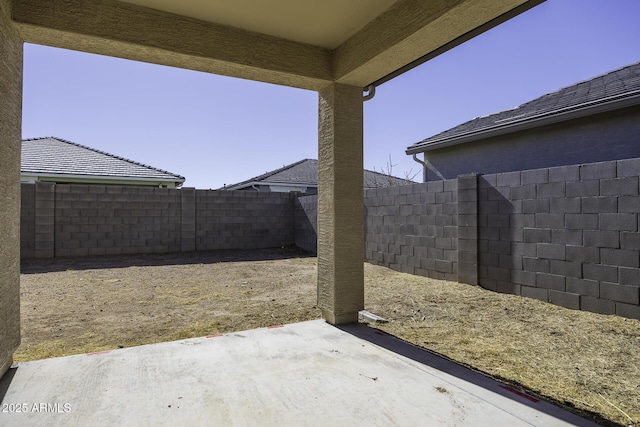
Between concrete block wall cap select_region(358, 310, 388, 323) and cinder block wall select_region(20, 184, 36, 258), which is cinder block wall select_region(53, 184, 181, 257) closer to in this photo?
cinder block wall select_region(20, 184, 36, 258)

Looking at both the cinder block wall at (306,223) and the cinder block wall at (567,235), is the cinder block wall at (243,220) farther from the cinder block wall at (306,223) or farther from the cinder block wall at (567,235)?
the cinder block wall at (567,235)

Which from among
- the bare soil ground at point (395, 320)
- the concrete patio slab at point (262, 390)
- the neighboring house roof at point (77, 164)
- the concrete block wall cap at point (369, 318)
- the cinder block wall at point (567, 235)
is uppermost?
the neighboring house roof at point (77, 164)

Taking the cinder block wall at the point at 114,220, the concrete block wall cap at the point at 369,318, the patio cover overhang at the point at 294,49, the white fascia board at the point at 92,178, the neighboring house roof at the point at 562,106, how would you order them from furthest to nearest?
the white fascia board at the point at 92,178, the cinder block wall at the point at 114,220, the neighboring house roof at the point at 562,106, the concrete block wall cap at the point at 369,318, the patio cover overhang at the point at 294,49

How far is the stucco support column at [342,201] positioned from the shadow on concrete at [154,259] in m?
6.49

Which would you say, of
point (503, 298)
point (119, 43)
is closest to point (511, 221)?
point (503, 298)

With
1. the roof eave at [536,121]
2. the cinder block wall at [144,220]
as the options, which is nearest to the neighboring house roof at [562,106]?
the roof eave at [536,121]

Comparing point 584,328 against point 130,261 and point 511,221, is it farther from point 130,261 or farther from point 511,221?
point 130,261

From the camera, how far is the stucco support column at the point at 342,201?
12.1 feet

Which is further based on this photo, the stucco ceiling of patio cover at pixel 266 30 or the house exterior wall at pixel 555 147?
the house exterior wall at pixel 555 147

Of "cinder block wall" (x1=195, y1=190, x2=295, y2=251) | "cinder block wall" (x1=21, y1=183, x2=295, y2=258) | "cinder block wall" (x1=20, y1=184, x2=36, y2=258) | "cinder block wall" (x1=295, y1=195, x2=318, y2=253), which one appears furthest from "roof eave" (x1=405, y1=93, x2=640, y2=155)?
"cinder block wall" (x1=20, y1=184, x2=36, y2=258)

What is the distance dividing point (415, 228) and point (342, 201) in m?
3.90

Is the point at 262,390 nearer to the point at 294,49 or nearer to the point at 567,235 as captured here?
the point at 294,49

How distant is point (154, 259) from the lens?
32.0ft

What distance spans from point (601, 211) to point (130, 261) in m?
9.82
